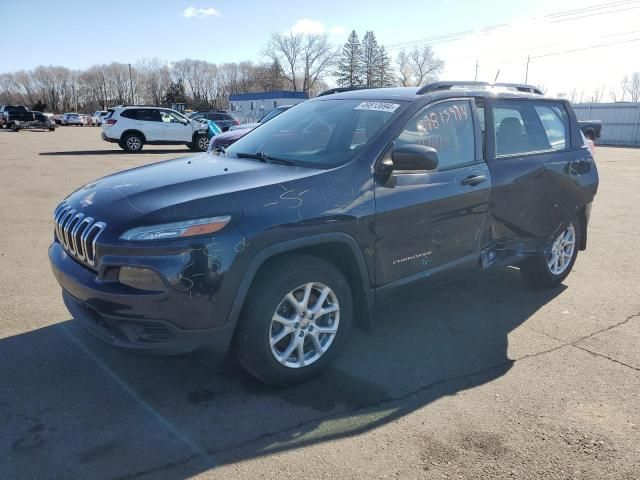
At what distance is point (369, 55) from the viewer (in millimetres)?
92625

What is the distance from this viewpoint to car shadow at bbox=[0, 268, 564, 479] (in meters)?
2.64

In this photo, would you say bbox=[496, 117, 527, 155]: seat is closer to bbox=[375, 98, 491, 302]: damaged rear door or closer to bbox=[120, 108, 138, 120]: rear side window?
bbox=[375, 98, 491, 302]: damaged rear door

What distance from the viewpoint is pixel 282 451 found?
270cm

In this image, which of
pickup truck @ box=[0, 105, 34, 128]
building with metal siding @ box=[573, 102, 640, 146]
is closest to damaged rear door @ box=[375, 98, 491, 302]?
building with metal siding @ box=[573, 102, 640, 146]

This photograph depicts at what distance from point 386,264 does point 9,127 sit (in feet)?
154

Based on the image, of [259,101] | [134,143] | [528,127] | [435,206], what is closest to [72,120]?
[259,101]

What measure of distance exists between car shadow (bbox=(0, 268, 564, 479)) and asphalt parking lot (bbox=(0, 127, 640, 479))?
0.01 meters

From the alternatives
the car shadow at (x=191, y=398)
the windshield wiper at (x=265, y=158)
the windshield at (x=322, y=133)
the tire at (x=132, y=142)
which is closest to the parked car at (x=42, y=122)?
the tire at (x=132, y=142)

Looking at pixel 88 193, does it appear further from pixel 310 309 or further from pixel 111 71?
pixel 111 71

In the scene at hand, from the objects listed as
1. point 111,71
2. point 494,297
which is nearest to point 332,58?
point 111,71

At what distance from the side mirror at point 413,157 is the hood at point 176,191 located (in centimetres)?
55

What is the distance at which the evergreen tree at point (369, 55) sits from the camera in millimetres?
92250

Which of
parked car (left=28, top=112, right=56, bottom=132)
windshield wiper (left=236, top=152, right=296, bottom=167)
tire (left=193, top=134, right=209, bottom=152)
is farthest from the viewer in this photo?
parked car (left=28, top=112, right=56, bottom=132)

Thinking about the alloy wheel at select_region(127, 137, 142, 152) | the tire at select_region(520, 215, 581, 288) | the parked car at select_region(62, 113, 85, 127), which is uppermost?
the parked car at select_region(62, 113, 85, 127)
